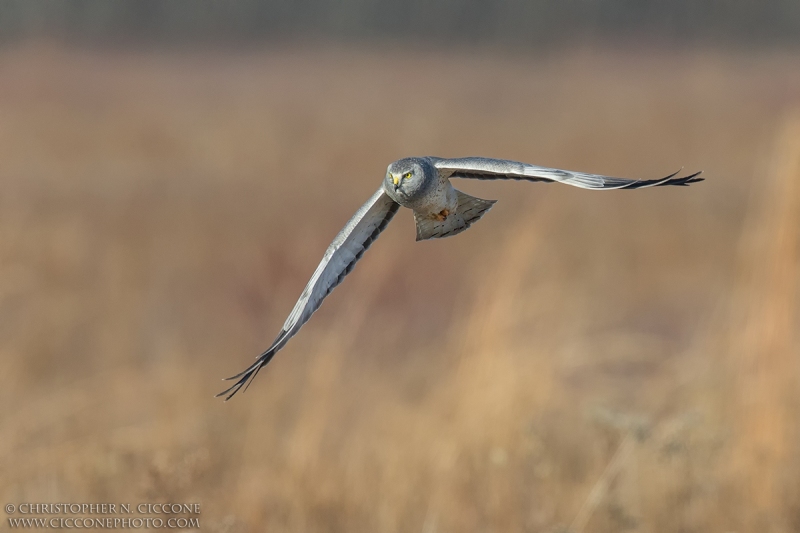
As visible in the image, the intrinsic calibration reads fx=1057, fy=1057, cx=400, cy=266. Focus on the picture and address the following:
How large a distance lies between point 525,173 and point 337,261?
1.61 feet

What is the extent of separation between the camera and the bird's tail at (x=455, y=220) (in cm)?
179

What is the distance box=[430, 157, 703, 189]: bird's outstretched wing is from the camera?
1.69 metres

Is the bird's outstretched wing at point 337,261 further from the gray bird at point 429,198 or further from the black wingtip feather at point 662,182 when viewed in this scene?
the black wingtip feather at point 662,182

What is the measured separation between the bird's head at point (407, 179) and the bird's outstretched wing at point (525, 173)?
41mm

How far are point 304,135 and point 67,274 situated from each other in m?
3.60

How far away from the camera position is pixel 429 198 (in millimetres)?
1808

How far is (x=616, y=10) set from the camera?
1081 cm

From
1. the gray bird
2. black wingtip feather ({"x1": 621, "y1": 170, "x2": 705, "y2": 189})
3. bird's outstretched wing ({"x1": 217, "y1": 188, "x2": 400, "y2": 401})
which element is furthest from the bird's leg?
black wingtip feather ({"x1": 621, "y1": 170, "x2": 705, "y2": 189})

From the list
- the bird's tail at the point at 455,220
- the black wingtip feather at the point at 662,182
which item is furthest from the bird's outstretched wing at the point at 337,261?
the black wingtip feather at the point at 662,182

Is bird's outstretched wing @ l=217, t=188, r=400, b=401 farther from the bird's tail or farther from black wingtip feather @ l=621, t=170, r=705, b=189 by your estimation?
black wingtip feather @ l=621, t=170, r=705, b=189

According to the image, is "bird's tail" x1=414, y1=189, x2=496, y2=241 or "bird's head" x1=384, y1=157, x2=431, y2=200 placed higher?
"bird's head" x1=384, y1=157, x2=431, y2=200

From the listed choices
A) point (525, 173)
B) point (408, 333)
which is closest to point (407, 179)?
point (525, 173)

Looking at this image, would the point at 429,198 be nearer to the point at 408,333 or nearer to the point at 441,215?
the point at 441,215

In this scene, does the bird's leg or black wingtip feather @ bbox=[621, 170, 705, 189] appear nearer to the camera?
black wingtip feather @ bbox=[621, 170, 705, 189]
